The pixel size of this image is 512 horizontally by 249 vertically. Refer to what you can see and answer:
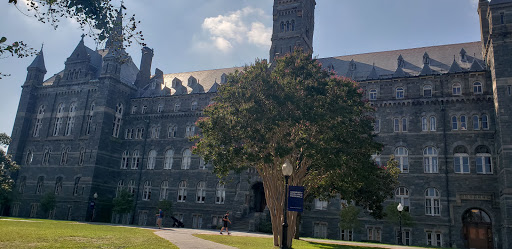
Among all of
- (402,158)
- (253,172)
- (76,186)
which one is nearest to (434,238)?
(402,158)

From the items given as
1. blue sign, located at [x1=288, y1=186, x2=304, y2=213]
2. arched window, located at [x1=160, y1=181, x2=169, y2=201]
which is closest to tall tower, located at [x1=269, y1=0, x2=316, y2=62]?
arched window, located at [x1=160, y1=181, x2=169, y2=201]

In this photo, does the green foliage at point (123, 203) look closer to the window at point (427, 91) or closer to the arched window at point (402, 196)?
the arched window at point (402, 196)

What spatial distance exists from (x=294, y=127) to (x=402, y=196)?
1954cm

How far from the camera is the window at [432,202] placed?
1422 inches

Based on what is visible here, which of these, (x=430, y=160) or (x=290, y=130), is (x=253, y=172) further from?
(x=290, y=130)

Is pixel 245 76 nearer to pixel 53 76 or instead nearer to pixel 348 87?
pixel 348 87

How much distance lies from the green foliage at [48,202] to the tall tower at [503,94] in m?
46.6

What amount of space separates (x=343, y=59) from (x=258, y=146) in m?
30.9

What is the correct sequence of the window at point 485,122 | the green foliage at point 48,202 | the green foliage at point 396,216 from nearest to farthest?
the green foliage at point 396,216 → the window at point 485,122 → the green foliage at point 48,202

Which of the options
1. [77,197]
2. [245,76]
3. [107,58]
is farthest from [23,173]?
[245,76]

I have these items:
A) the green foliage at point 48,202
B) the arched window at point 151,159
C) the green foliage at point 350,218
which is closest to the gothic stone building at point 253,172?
the arched window at point 151,159

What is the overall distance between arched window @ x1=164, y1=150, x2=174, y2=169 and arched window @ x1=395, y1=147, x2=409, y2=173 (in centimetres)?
2646

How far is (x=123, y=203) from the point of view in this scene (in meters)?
46.3

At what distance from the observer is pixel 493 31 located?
1364 inches
